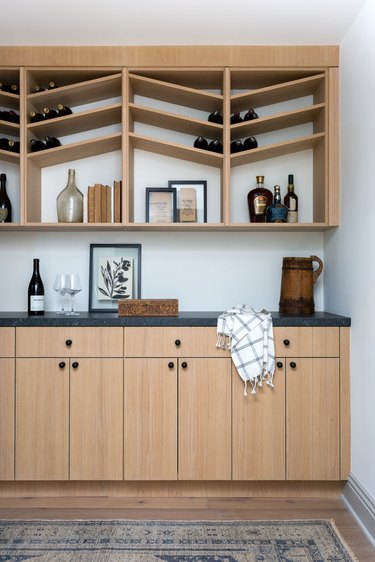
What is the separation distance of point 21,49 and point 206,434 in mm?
2404

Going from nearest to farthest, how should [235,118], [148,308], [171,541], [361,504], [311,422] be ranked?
[171,541], [361,504], [311,422], [148,308], [235,118]

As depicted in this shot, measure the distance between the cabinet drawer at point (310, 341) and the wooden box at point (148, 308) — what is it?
1.95ft

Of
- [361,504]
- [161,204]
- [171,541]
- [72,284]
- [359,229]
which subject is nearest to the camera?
[171,541]

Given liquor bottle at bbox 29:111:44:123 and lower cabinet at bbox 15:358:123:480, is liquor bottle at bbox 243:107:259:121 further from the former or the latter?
lower cabinet at bbox 15:358:123:480

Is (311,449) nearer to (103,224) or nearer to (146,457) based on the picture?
(146,457)

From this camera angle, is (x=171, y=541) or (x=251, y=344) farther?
(x=251, y=344)

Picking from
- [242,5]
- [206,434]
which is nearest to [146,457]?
[206,434]

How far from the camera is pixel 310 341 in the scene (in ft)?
8.82

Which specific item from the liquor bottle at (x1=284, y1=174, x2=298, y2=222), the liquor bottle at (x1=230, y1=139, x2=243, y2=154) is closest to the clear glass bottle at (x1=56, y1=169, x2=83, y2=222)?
the liquor bottle at (x1=230, y1=139, x2=243, y2=154)

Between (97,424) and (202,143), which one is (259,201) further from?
(97,424)

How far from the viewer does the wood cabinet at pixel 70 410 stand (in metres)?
2.68

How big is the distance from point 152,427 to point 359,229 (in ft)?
4.90

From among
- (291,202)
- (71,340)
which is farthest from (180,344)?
(291,202)

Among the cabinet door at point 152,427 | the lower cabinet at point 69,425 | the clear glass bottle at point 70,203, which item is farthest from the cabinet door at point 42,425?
the clear glass bottle at point 70,203
